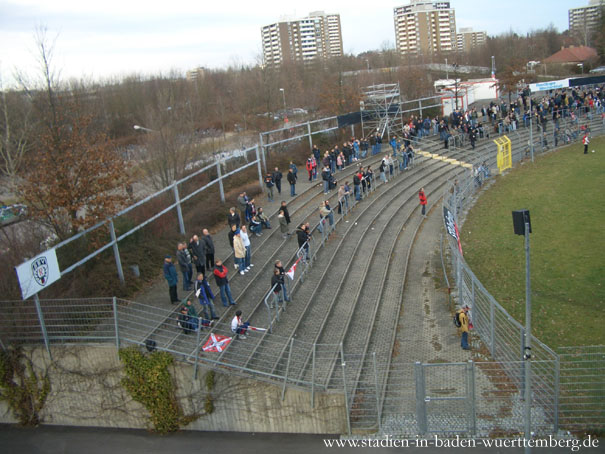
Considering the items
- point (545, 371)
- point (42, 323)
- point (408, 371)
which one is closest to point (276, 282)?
point (408, 371)

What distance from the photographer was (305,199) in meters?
24.5

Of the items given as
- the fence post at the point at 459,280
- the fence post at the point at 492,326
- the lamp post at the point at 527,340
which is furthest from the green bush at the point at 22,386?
the fence post at the point at 459,280

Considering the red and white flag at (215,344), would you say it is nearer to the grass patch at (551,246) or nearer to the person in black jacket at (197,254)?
the person in black jacket at (197,254)

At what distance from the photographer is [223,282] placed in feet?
46.1

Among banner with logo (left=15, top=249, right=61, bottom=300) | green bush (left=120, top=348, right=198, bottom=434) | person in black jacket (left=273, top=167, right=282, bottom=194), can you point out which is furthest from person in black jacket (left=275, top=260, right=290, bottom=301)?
person in black jacket (left=273, top=167, right=282, bottom=194)

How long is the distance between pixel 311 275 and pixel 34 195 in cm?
812

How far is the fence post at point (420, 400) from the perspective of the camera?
999 cm

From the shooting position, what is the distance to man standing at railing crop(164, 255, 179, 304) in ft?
45.6

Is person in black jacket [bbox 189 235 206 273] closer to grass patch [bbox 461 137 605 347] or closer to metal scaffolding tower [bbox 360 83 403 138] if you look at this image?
grass patch [bbox 461 137 605 347]

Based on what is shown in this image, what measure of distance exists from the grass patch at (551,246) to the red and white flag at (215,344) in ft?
24.6

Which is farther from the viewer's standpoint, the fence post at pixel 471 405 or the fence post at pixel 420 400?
the fence post at pixel 420 400

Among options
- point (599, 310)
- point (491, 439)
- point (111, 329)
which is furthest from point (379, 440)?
point (599, 310)

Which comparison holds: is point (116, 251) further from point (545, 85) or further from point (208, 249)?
point (545, 85)

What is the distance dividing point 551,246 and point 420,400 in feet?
38.3
